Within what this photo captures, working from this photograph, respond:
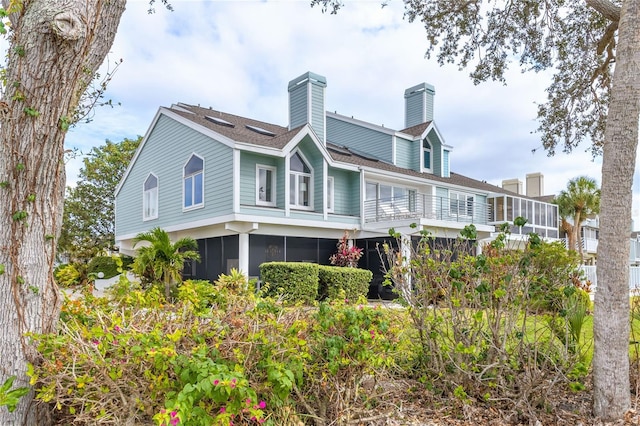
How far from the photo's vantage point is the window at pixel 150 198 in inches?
773

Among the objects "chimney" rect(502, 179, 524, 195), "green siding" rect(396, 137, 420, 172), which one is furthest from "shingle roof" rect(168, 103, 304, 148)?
"chimney" rect(502, 179, 524, 195)

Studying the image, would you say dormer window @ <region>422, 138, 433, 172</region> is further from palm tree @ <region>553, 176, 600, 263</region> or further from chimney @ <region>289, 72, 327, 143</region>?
palm tree @ <region>553, 176, 600, 263</region>

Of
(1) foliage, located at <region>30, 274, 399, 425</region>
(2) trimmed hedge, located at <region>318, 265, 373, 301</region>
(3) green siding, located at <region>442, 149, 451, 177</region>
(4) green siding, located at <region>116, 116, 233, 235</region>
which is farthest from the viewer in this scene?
(3) green siding, located at <region>442, 149, 451, 177</region>

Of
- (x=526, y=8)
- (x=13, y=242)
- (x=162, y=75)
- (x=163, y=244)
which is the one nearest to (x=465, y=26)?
(x=526, y=8)

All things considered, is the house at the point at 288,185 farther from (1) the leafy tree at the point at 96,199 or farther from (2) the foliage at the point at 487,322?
(1) the leafy tree at the point at 96,199

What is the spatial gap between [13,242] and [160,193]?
16239 mm

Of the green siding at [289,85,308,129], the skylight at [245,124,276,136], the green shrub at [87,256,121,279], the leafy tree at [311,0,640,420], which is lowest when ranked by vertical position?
the green shrub at [87,256,121,279]

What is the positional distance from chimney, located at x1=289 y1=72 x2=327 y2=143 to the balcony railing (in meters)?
3.78

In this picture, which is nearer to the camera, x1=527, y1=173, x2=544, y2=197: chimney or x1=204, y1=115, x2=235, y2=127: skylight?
x1=204, y1=115, x2=235, y2=127: skylight

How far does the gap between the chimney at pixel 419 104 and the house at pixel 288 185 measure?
7 centimetres

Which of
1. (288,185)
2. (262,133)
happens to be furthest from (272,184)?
(262,133)

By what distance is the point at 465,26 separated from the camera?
362 inches

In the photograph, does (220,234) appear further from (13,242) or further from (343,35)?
(13,242)

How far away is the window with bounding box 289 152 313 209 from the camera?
16703mm
